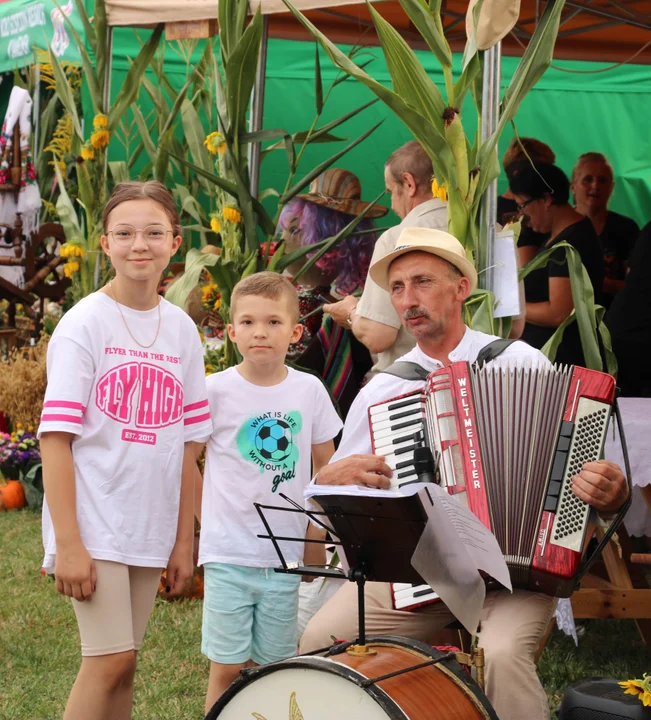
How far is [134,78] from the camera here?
5.50 meters

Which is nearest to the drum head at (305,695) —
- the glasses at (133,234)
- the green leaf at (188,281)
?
the glasses at (133,234)

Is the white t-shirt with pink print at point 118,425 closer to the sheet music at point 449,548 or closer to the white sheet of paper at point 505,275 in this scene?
the sheet music at point 449,548

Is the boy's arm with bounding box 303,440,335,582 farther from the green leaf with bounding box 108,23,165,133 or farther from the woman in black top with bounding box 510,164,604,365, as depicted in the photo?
the green leaf with bounding box 108,23,165,133

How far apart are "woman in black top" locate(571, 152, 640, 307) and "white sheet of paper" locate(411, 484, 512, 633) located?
459 centimetres

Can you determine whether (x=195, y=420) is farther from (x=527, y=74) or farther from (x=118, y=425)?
(x=527, y=74)

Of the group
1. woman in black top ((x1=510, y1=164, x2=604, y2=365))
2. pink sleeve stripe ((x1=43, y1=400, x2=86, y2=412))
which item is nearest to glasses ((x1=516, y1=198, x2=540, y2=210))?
woman in black top ((x1=510, y1=164, x2=604, y2=365))

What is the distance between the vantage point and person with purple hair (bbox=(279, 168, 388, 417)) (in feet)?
15.7

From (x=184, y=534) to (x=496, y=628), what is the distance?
34.0 inches

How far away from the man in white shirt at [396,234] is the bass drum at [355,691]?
181 centimetres

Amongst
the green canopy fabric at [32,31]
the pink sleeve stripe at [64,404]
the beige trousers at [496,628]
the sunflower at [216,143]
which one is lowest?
the beige trousers at [496,628]

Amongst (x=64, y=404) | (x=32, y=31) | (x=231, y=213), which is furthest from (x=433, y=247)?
(x=32, y=31)

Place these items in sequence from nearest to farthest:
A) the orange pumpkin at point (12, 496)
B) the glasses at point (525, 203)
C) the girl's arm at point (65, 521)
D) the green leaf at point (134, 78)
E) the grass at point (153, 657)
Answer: the girl's arm at point (65, 521), the grass at point (153, 657), the green leaf at point (134, 78), the glasses at point (525, 203), the orange pumpkin at point (12, 496)

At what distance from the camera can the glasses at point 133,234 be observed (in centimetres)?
268

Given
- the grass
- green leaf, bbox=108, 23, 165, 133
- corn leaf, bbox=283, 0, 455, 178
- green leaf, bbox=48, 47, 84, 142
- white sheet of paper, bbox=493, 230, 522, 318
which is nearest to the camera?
corn leaf, bbox=283, 0, 455, 178
